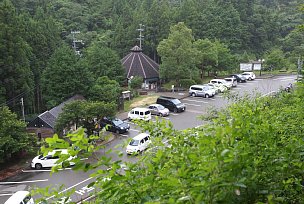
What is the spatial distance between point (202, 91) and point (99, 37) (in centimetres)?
Result: 1887

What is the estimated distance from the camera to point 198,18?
35219 mm

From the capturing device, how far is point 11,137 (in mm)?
14336

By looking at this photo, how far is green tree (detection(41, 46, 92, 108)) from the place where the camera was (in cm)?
2150

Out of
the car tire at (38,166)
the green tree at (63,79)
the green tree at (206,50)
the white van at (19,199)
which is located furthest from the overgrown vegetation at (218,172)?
the green tree at (206,50)

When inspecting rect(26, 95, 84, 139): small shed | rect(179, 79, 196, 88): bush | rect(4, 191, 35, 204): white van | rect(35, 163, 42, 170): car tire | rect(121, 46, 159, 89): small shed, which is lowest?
rect(35, 163, 42, 170): car tire

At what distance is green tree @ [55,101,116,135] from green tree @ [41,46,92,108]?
5.29m

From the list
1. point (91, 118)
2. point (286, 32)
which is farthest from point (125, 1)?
point (91, 118)

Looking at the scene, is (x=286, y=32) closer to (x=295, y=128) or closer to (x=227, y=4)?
(x=227, y=4)

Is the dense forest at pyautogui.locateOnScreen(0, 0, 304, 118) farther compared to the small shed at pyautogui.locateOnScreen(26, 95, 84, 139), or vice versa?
the dense forest at pyautogui.locateOnScreen(0, 0, 304, 118)

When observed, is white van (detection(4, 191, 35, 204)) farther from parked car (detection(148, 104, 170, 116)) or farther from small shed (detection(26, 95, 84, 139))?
parked car (detection(148, 104, 170, 116))

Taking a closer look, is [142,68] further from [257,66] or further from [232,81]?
[257,66]

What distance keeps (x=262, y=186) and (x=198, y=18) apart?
33.9 m

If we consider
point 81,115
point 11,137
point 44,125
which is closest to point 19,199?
point 11,137

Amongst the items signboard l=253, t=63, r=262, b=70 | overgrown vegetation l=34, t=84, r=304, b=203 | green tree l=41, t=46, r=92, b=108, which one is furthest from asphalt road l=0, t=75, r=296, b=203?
green tree l=41, t=46, r=92, b=108
